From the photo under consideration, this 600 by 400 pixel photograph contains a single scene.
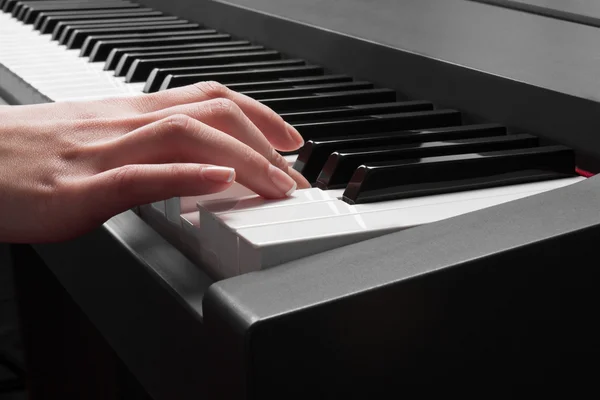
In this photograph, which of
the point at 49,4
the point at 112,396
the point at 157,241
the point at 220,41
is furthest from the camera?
the point at 49,4

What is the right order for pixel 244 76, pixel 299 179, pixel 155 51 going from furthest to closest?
pixel 155 51, pixel 244 76, pixel 299 179

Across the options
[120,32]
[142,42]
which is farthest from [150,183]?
[120,32]

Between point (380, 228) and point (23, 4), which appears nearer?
point (380, 228)

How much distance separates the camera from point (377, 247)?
0.67m

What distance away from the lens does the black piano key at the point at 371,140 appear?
0.93 m

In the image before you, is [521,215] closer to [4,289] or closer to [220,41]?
[220,41]

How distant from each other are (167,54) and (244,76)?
0.72 ft

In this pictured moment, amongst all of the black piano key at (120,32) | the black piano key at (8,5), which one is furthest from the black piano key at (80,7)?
the black piano key at (120,32)

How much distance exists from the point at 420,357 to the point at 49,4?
1726mm

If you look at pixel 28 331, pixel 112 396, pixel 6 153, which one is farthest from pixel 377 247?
pixel 28 331

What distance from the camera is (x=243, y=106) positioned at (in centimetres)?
96

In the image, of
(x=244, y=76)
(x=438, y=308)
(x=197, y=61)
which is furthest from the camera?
(x=197, y=61)

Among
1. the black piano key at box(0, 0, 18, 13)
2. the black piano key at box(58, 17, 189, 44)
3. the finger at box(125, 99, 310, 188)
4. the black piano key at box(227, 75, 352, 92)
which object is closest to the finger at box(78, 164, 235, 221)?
the finger at box(125, 99, 310, 188)

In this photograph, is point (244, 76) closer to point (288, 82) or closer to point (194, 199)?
point (288, 82)
